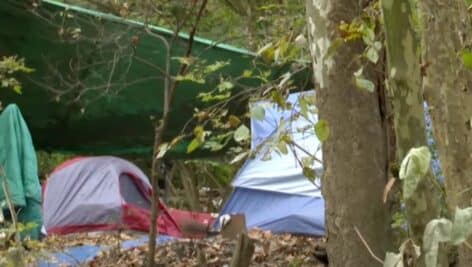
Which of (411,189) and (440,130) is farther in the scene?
(440,130)

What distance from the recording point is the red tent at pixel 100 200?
636 cm

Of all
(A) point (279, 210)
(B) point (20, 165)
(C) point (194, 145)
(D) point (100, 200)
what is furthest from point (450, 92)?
(D) point (100, 200)

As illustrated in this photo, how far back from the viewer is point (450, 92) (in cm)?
154

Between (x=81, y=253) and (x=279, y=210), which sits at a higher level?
(x=279, y=210)

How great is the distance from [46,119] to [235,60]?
4.22ft

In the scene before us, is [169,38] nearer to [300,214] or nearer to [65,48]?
[65,48]

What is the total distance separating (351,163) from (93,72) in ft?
8.77

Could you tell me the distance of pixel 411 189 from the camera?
1248mm

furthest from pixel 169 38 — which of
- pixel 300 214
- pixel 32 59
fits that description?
pixel 300 214

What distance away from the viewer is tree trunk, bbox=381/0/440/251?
1.37 m

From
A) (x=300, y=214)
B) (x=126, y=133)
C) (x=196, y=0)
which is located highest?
(x=196, y=0)

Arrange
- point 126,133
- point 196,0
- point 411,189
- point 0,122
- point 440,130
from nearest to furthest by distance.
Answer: point 411,189 < point 440,130 < point 196,0 < point 0,122 < point 126,133

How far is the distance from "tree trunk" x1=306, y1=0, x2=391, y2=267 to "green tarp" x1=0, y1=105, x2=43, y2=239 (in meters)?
2.29

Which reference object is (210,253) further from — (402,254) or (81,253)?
(402,254)
